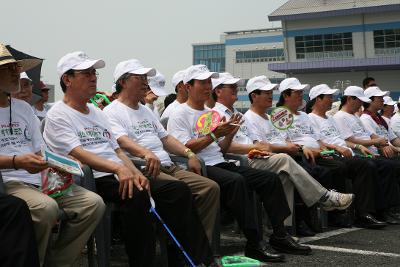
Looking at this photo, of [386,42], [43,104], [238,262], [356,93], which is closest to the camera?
[238,262]

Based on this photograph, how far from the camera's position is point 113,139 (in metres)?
4.63

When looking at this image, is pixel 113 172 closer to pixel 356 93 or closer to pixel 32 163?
pixel 32 163

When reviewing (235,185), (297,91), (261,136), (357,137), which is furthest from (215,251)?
(357,137)

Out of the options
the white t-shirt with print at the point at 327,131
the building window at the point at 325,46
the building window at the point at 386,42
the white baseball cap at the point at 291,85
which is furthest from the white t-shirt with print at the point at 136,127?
the building window at the point at 325,46

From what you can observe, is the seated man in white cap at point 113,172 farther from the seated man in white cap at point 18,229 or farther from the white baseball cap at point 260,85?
the white baseball cap at point 260,85

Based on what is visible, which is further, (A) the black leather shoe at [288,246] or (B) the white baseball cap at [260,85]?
(B) the white baseball cap at [260,85]

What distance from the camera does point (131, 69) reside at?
16.8ft

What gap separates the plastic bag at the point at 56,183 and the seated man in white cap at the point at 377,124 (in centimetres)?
568

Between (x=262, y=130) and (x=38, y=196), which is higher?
(x=262, y=130)

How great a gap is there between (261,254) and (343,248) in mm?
971

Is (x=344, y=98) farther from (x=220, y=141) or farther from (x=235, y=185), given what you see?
(x=235, y=185)

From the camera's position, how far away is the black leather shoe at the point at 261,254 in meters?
4.79

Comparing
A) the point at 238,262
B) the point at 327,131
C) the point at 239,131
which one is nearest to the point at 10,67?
the point at 238,262

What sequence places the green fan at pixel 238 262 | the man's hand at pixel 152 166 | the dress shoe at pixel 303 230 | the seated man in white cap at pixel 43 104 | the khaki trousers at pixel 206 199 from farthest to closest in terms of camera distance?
the seated man in white cap at pixel 43 104 < the dress shoe at pixel 303 230 < the khaki trousers at pixel 206 199 < the man's hand at pixel 152 166 < the green fan at pixel 238 262
